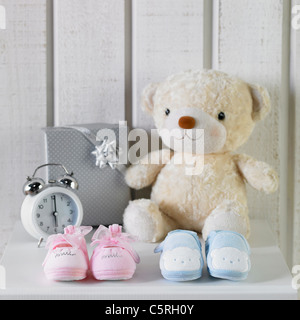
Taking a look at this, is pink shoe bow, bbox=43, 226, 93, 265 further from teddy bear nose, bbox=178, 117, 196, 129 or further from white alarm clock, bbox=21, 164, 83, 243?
teddy bear nose, bbox=178, 117, 196, 129

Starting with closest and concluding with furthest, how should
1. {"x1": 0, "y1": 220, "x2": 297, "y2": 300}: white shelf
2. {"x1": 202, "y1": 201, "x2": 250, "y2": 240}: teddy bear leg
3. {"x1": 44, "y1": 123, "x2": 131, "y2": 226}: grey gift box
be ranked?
{"x1": 0, "y1": 220, "x2": 297, "y2": 300}: white shelf → {"x1": 202, "y1": 201, "x2": 250, "y2": 240}: teddy bear leg → {"x1": 44, "y1": 123, "x2": 131, "y2": 226}: grey gift box

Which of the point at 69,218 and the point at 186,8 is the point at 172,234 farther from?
the point at 186,8

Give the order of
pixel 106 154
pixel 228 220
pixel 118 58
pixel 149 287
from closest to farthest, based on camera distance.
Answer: pixel 149 287 < pixel 228 220 < pixel 106 154 < pixel 118 58

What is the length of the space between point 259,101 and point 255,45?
197 millimetres

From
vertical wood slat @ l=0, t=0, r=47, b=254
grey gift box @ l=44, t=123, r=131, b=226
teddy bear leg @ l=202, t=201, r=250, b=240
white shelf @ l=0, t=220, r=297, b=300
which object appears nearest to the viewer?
white shelf @ l=0, t=220, r=297, b=300

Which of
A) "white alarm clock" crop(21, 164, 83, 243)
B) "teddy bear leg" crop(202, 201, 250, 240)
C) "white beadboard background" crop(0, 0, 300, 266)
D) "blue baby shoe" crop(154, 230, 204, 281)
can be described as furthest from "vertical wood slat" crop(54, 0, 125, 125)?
"blue baby shoe" crop(154, 230, 204, 281)

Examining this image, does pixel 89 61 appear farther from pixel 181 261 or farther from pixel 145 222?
pixel 181 261

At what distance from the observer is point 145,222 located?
1.07 meters

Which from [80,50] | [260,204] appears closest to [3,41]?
[80,50]

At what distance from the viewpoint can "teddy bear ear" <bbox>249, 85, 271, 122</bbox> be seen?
1.14m

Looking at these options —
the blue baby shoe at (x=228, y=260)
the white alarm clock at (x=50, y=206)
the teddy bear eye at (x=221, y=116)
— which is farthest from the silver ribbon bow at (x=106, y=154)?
the blue baby shoe at (x=228, y=260)

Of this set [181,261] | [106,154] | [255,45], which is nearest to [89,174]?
[106,154]

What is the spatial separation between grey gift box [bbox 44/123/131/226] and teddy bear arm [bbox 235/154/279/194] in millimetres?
272

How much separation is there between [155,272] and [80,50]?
2.00ft
